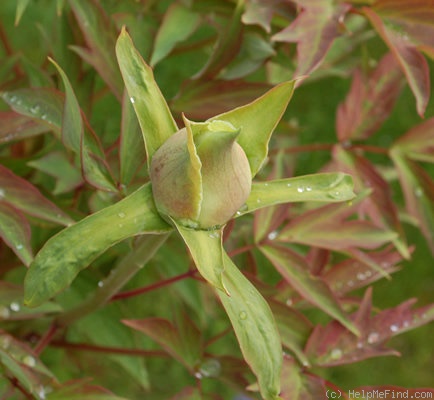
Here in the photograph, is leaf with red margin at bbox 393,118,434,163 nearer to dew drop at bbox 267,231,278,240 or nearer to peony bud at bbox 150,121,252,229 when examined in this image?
dew drop at bbox 267,231,278,240

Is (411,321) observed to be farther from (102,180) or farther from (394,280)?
(394,280)

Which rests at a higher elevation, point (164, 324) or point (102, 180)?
point (102, 180)

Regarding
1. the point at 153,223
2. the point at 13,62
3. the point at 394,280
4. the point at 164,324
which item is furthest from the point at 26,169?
the point at 394,280

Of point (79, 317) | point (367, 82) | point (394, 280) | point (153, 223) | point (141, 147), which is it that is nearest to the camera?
point (153, 223)

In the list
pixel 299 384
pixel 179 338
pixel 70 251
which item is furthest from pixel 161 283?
pixel 70 251

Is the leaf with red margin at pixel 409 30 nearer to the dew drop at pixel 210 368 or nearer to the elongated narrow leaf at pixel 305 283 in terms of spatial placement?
the elongated narrow leaf at pixel 305 283

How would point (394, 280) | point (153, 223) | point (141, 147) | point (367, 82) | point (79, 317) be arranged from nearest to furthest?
point (153, 223) → point (141, 147) → point (79, 317) → point (367, 82) → point (394, 280)

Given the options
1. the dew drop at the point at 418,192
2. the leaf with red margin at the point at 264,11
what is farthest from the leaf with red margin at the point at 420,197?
the leaf with red margin at the point at 264,11
